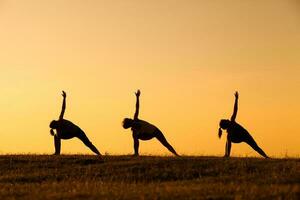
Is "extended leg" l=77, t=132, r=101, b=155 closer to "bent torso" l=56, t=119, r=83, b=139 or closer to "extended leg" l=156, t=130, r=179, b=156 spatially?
"bent torso" l=56, t=119, r=83, b=139

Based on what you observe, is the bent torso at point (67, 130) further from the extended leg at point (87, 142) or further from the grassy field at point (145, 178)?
the grassy field at point (145, 178)

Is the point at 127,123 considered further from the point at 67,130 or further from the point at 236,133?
the point at 236,133

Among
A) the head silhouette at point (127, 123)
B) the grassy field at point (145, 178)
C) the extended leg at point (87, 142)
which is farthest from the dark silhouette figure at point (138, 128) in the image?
the grassy field at point (145, 178)

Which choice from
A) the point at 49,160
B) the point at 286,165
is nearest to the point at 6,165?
the point at 49,160

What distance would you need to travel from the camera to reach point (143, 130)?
4669 cm

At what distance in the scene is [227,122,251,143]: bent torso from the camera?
144 feet

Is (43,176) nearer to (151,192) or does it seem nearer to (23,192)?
(23,192)

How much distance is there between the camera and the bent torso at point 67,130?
4625 cm

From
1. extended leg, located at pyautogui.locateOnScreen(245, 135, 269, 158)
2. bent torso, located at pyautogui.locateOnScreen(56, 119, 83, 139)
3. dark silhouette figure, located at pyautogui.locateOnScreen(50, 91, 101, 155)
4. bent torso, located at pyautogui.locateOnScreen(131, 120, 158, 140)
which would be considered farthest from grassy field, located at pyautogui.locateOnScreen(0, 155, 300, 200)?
extended leg, located at pyautogui.locateOnScreen(245, 135, 269, 158)

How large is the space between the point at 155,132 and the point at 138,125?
2819 millimetres

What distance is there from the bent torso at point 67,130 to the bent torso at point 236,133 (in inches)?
415

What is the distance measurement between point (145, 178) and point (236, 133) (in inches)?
545

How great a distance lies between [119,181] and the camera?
3047 centimetres

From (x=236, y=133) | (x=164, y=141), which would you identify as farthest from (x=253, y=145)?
(x=164, y=141)
